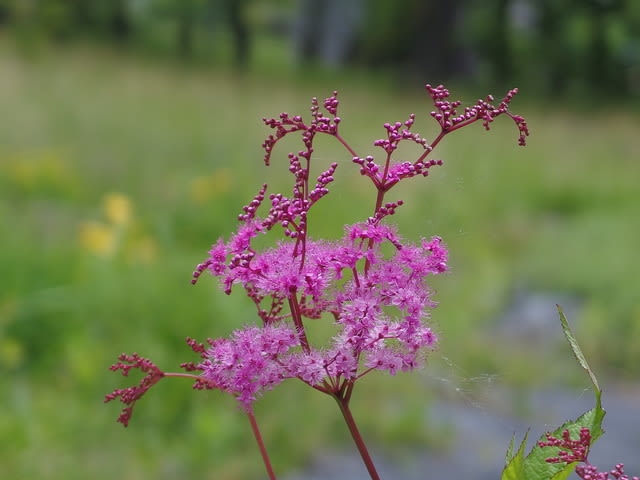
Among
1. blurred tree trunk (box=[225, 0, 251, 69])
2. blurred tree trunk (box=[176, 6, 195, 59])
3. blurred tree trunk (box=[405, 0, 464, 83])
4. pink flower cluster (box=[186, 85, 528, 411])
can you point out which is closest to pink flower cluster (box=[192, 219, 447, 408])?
pink flower cluster (box=[186, 85, 528, 411])

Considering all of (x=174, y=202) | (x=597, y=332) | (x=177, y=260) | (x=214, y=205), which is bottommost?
(x=597, y=332)

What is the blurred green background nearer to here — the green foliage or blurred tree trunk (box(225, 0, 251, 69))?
the green foliage

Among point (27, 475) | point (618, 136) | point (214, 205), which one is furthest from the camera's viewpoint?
point (618, 136)

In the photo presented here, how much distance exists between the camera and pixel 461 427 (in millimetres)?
3424

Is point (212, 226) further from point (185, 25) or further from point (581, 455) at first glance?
point (185, 25)

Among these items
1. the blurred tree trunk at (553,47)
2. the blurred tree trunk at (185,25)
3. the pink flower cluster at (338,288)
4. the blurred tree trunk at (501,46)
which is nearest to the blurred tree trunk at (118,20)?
the blurred tree trunk at (185,25)

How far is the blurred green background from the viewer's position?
3021mm

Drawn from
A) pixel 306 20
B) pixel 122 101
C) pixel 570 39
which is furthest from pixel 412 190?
pixel 306 20

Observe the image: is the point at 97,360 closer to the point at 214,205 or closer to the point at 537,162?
the point at 214,205

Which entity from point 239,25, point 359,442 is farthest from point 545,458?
point 239,25

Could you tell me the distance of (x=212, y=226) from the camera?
467 centimetres

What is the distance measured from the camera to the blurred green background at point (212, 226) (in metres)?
3.02

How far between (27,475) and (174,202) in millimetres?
2576

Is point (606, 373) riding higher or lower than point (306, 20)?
lower
